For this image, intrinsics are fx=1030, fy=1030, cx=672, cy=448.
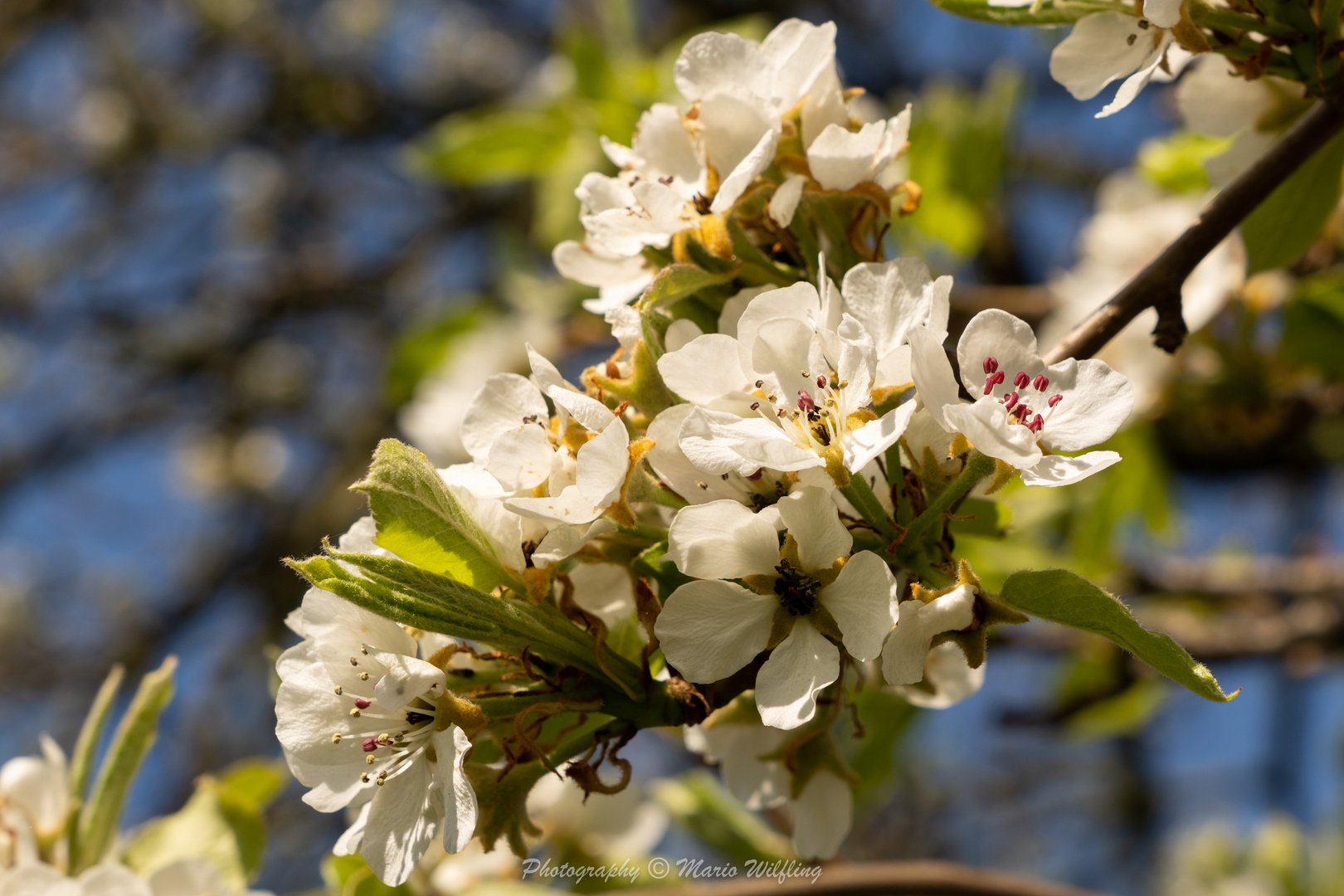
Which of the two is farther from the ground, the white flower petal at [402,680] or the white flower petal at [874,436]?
the white flower petal at [874,436]

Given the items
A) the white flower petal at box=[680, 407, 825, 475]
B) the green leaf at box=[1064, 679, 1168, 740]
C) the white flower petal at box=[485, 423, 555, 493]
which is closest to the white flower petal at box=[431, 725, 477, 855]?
the white flower petal at box=[485, 423, 555, 493]

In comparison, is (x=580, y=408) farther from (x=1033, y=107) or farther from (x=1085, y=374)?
(x=1033, y=107)

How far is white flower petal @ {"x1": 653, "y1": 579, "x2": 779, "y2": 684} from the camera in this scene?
1.06m

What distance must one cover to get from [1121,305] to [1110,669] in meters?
2.01

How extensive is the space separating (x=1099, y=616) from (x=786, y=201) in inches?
22.7

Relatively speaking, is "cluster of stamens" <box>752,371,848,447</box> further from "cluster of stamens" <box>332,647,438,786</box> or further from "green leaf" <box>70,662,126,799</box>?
"green leaf" <box>70,662,126,799</box>

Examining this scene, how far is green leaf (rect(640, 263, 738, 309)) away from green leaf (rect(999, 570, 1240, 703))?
1.54 feet

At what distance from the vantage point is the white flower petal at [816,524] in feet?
3.43

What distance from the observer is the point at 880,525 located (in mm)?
1113

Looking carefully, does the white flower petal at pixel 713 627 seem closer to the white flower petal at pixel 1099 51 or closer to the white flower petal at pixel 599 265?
the white flower petal at pixel 599 265

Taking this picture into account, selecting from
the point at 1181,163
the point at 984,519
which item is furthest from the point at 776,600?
the point at 1181,163

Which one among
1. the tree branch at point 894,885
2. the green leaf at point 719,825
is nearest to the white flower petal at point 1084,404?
the tree branch at point 894,885

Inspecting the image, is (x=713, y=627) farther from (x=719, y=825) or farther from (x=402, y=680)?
(x=719, y=825)

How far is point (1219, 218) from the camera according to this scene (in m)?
1.27
